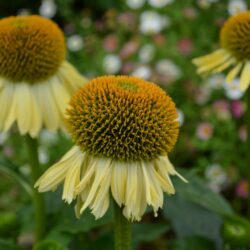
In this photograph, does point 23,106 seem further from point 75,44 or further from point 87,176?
point 75,44

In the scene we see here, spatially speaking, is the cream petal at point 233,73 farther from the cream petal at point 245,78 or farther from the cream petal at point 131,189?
the cream petal at point 131,189

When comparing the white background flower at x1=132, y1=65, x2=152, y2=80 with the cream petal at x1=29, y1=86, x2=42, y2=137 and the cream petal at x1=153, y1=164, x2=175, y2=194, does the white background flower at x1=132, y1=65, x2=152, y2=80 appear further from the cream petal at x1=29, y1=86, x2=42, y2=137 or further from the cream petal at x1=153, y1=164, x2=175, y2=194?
the cream petal at x1=153, y1=164, x2=175, y2=194

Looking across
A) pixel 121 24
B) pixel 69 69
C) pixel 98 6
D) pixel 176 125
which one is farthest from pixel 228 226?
pixel 98 6

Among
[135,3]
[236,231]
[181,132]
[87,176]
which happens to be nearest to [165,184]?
[87,176]

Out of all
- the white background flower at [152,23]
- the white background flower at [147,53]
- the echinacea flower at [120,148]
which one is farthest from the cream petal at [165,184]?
the white background flower at [152,23]

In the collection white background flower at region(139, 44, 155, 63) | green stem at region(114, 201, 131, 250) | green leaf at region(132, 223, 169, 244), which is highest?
green stem at region(114, 201, 131, 250)

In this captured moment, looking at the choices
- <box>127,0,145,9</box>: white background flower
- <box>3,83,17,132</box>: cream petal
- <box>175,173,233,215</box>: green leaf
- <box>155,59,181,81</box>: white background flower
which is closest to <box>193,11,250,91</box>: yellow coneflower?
<box>175,173,233,215</box>: green leaf
